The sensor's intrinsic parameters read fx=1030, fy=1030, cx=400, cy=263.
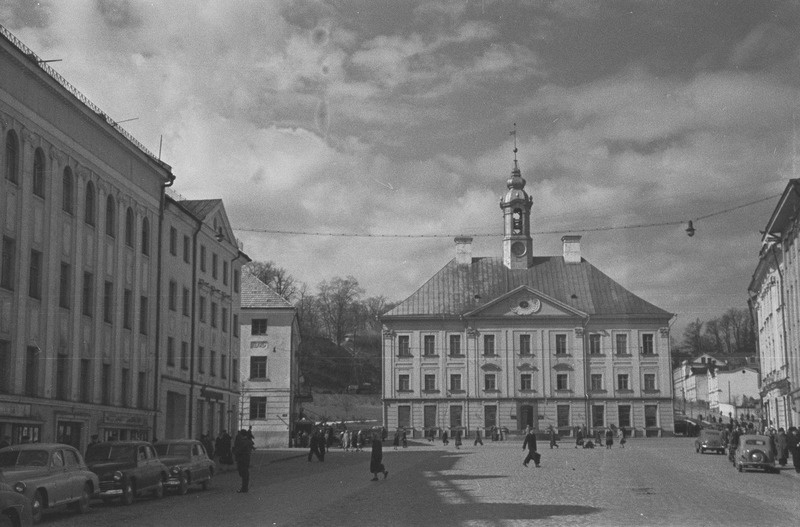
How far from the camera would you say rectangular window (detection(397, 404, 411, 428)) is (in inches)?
3514

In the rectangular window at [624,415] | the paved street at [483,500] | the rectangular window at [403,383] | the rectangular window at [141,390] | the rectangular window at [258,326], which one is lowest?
the paved street at [483,500]

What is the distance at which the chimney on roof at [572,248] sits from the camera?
321 ft

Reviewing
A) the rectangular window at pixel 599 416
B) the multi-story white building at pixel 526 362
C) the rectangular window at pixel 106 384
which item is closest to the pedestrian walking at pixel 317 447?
the rectangular window at pixel 106 384

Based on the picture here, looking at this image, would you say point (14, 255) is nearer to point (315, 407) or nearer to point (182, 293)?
point (182, 293)

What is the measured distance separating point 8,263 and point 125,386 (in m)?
11.2

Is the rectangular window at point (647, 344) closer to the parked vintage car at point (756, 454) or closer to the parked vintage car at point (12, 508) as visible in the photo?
the parked vintage car at point (756, 454)

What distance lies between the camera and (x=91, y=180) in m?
35.6

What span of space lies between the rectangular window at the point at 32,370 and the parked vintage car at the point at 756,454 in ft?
77.0

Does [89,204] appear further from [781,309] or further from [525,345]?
[525,345]

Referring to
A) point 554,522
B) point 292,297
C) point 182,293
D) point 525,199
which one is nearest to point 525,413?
point 525,199


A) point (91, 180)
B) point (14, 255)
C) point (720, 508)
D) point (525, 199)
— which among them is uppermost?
point (525, 199)

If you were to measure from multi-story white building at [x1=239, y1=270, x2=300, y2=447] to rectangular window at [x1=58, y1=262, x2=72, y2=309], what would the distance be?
3710cm

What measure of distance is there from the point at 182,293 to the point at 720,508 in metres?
31.7

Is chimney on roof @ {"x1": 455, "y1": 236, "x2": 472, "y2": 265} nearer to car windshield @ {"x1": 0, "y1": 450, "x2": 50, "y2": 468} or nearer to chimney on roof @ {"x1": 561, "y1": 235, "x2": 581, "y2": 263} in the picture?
chimney on roof @ {"x1": 561, "y1": 235, "x2": 581, "y2": 263}
